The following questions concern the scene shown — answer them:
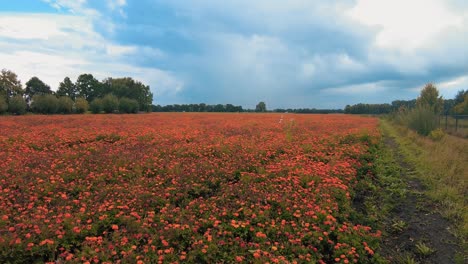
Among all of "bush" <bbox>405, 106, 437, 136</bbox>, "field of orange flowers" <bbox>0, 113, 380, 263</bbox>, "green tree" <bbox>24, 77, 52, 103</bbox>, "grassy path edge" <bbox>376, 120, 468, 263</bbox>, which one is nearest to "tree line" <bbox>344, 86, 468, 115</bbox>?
"bush" <bbox>405, 106, 437, 136</bbox>

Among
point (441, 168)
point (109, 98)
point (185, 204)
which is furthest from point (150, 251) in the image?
point (109, 98)

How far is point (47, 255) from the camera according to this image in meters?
4.70

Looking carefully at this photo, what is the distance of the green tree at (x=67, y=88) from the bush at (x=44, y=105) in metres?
31.5

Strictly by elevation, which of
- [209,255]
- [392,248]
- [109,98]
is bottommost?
[392,248]

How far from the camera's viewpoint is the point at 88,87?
89438 millimetres

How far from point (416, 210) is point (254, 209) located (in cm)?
440

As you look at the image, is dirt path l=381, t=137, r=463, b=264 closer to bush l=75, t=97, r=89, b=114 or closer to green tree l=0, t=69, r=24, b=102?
bush l=75, t=97, r=89, b=114

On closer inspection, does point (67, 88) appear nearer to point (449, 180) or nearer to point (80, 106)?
point (80, 106)

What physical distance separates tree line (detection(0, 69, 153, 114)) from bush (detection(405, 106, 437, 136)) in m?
55.8

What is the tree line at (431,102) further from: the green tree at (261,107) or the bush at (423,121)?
the green tree at (261,107)

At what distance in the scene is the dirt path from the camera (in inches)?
209

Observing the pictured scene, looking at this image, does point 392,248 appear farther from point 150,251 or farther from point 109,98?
point 109,98

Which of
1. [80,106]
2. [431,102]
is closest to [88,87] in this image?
[80,106]

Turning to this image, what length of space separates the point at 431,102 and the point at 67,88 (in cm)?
8812
